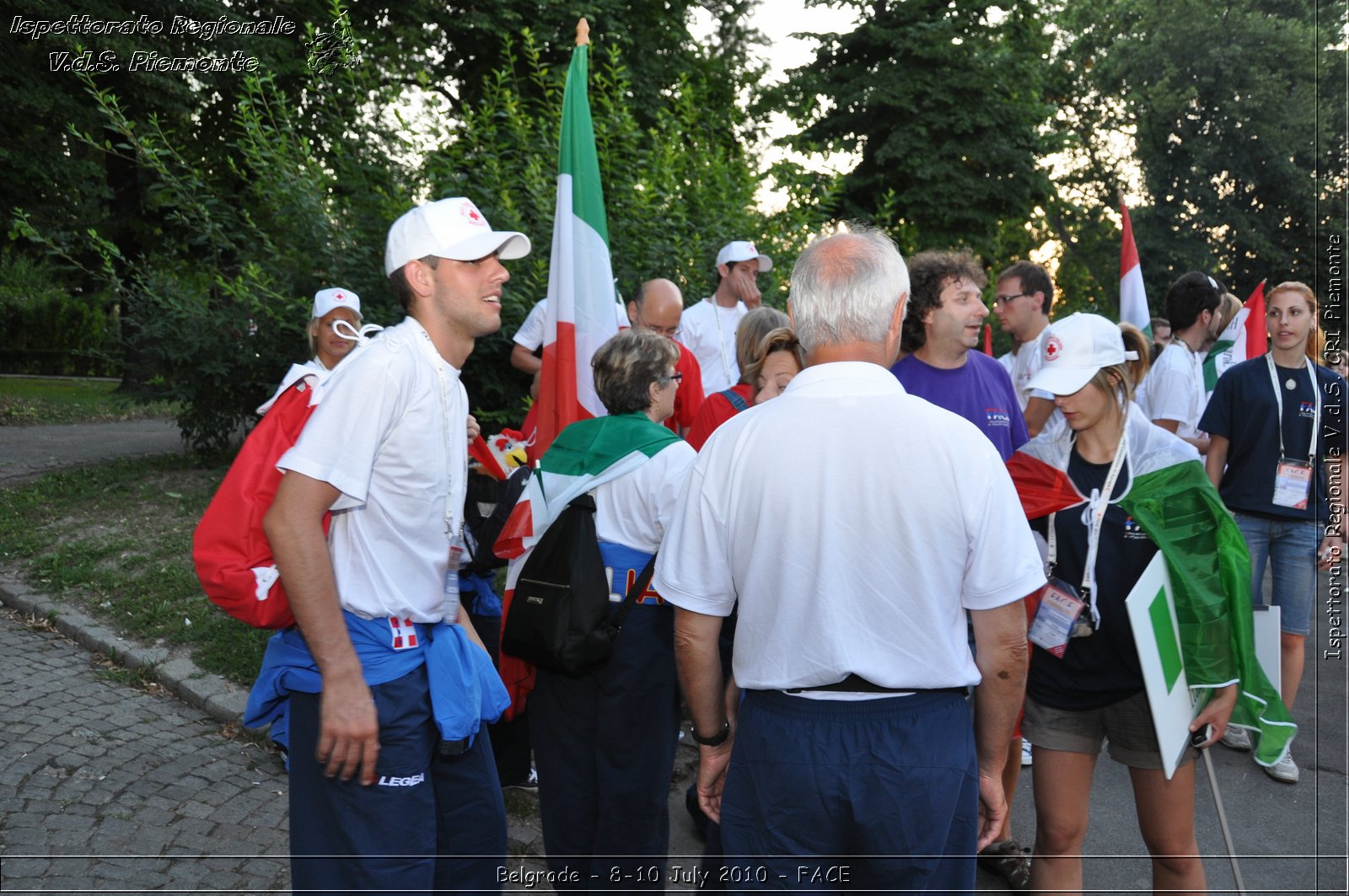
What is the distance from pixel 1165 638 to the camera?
300 centimetres

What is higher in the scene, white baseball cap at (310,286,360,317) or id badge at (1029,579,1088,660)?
white baseball cap at (310,286,360,317)

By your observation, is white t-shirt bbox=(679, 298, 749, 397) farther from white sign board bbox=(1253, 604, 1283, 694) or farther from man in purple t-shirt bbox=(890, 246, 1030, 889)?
white sign board bbox=(1253, 604, 1283, 694)

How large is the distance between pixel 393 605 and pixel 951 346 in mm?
2465

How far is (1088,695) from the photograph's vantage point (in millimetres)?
3176

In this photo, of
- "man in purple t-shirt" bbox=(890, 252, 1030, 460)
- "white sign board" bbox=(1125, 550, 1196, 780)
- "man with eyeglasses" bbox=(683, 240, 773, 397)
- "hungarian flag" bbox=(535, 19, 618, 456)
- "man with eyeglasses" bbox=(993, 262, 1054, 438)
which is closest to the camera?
"white sign board" bbox=(1125, 550, 1196, 780)

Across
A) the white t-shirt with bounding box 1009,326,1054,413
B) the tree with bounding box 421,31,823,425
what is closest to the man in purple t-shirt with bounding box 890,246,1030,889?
the white t-shirt with bounding box 1009,326,1054,413

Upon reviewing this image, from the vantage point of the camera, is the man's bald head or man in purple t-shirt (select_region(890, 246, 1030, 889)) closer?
man in purple t-shirt (select_region(890, 246, 1030, 889))

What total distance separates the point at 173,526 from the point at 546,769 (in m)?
6.32

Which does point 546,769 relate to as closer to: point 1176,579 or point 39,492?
point 1176,579

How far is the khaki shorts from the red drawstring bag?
7.12 feet

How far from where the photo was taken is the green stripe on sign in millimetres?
2973

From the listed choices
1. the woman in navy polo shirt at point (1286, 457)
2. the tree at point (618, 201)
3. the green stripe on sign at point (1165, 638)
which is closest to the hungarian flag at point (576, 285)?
the green stripe on sign at point (1165, 638)

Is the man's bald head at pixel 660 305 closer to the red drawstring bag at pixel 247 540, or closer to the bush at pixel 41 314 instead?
the red drawstring bag at pixel 247 540

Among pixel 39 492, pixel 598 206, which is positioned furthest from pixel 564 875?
pixel 39 492
